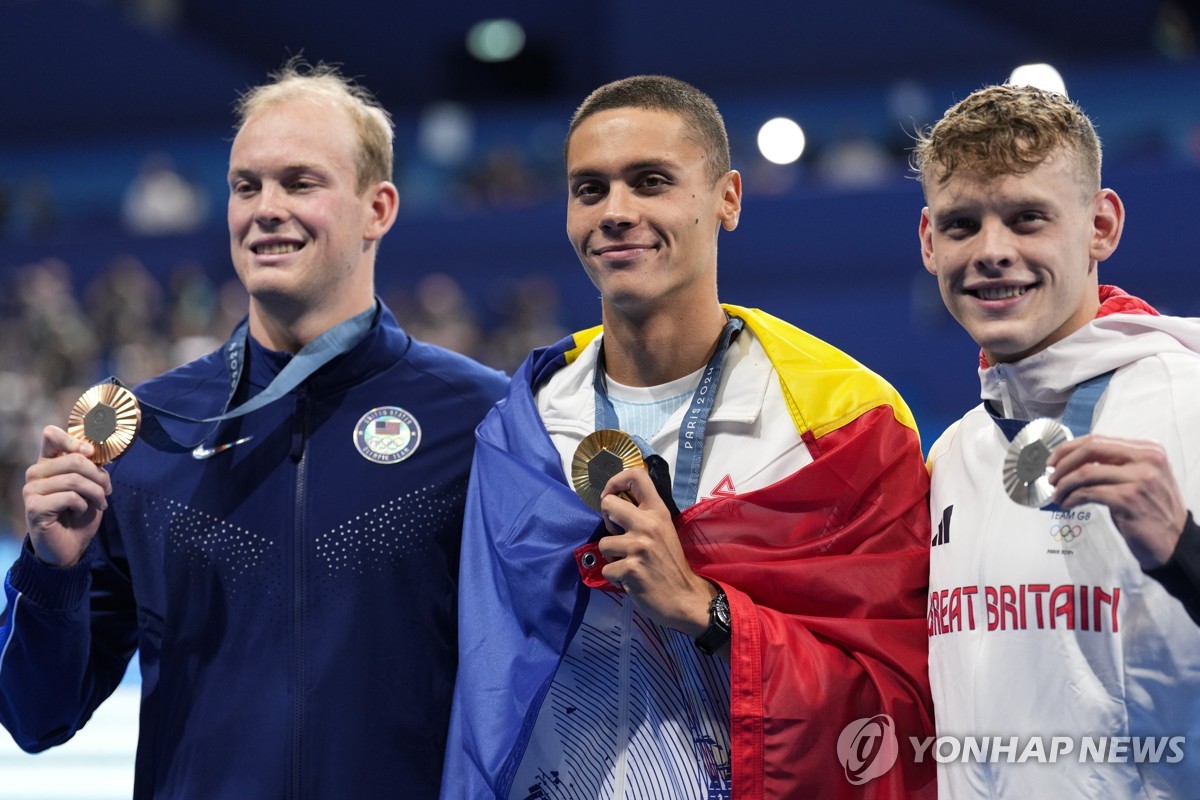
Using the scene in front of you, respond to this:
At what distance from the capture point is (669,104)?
2.73 metres

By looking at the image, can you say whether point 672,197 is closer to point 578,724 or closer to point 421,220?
point 578,724

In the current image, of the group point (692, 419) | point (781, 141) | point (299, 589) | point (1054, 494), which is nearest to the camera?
point (1054, 494)

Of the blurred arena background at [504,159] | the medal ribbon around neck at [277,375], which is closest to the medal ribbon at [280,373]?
the medal ribbon around neck at [277,375]

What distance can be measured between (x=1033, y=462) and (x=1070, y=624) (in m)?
0.32

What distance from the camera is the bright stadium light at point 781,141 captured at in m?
16.6

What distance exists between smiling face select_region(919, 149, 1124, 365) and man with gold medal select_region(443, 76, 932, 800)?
1.00 feet

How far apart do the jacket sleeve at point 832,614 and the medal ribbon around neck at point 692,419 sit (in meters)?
0.11

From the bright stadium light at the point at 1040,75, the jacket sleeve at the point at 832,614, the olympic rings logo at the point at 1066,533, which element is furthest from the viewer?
the bright stadium light at the point at 1040,75

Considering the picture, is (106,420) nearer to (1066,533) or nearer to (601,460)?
(601,460)

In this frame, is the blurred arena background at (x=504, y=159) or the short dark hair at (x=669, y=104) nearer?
the short dark hair at (x=669, y=104)

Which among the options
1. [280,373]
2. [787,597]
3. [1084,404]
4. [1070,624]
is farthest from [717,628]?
[280,373]

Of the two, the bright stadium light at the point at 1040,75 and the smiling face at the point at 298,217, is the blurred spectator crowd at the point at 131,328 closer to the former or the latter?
the bright stadium light at the point at 1040,75

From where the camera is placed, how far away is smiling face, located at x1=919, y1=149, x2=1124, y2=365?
231 cm

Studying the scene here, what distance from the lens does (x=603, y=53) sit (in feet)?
65.1
